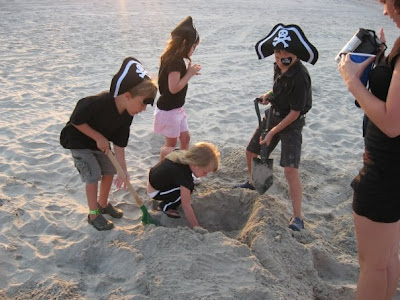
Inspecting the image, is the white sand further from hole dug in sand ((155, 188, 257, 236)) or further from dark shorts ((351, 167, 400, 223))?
dark shorts ((351, 167, 400, 223))

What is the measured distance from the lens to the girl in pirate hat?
366 cm

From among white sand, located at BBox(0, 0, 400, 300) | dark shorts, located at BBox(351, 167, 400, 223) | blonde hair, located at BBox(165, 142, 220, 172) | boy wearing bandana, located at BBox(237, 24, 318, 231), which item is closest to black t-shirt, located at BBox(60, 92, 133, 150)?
blonde hair, located at BBox(165, 142, 220, 172)

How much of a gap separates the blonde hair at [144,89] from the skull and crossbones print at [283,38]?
3.30 ft

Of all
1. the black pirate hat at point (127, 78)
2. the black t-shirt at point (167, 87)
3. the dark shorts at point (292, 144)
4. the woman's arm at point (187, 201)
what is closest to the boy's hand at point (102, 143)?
the black pirate hat at point (127, 78)

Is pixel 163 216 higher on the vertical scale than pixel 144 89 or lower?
lower

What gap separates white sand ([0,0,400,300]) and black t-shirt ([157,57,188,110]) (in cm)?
84

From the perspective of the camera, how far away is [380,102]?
75.9 inches

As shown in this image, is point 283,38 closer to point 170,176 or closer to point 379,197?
point 170,176

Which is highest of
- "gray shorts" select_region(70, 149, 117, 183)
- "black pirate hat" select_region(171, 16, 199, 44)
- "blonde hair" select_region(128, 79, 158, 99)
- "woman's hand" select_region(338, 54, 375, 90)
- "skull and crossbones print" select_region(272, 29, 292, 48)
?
"woman's hand" select_region(338, 54, 375, 90)

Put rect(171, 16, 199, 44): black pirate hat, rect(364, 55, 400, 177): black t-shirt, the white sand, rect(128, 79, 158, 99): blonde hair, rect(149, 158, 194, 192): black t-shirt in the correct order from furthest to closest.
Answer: rect(171, 16, 199, 44): black pirate hat < rect(149, 158, 194, 192): black t-shirt < rect(128, 79, 158, 99): blonde hair < the white sand < rect(364, 55, 400, 177): black t-shirt

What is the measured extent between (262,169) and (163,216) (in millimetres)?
966

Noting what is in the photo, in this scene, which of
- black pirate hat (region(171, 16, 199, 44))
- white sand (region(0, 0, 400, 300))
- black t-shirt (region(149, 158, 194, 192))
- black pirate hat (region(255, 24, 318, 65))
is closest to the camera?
white sand (region(0, 0, 400, 300))

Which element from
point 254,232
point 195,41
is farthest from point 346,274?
point 195,41

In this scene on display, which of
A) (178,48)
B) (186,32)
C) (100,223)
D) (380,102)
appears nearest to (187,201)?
(100,223)
